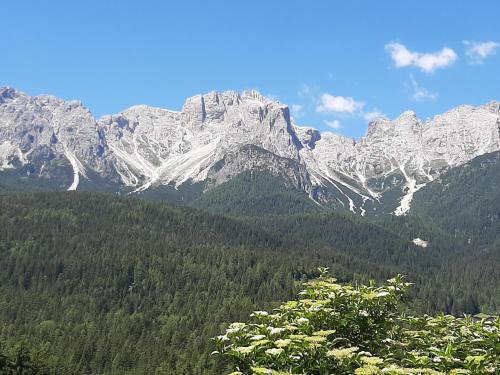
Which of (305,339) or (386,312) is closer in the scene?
(305,339)

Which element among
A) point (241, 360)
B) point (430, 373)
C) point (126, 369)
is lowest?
point (126, 369)

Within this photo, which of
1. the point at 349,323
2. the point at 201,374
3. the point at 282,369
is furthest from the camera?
the point at 201,374

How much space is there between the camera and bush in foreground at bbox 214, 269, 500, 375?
13.5 meters

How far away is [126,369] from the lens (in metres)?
158

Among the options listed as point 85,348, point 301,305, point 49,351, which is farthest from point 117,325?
point 301,305

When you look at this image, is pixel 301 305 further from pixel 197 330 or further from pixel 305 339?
pixel 197 330

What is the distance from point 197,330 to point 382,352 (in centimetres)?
18200

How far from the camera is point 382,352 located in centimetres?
1658

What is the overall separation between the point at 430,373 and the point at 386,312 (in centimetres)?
469

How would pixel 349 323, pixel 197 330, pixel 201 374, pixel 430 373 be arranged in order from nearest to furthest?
1. pixel 430 373
2. pixel 349 323
3. pixel 201 374
4. pixel 197 330

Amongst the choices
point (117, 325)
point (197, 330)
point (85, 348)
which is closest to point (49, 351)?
point (85, 348)

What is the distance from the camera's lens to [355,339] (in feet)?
55.4

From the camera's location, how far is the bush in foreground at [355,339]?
532 inches

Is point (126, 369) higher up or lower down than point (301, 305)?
lower down
